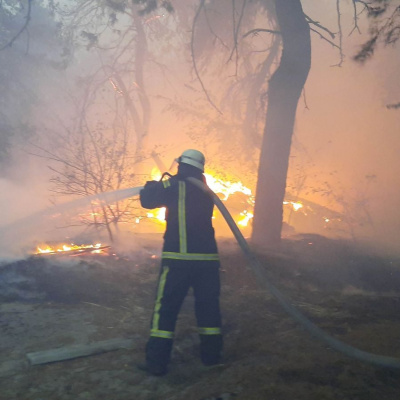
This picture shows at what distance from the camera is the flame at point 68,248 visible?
264 inches

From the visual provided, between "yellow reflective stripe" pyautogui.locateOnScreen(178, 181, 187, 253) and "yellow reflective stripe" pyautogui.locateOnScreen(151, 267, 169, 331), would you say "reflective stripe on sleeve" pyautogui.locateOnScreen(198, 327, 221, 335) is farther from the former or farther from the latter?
"yellow reflective stripe" pyautogui.locateOnScreen(178, 181, 187, 253)

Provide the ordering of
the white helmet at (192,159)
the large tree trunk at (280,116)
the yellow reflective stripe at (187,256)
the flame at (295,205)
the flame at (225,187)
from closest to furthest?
the yellow reflective stripe at (187,256) < the white helmet at (192,159) < the large tree trunk at (280,116) < the flame at (225,187) < the flame at (295,205)

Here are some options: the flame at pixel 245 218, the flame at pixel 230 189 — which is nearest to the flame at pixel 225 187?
the flame at pixel 230 189

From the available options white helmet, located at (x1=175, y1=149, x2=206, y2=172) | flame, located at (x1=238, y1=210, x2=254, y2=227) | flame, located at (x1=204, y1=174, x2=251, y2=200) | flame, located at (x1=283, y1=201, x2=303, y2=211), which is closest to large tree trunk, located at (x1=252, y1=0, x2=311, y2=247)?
flame, located at (x1=238, y1=210, x2=254, y2=227)

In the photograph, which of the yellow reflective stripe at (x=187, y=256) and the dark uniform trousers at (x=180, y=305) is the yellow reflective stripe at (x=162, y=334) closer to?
the dark uniform trousers at (x=180, y=305)

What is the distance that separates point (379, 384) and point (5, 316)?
359 cm

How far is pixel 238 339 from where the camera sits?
4316mm

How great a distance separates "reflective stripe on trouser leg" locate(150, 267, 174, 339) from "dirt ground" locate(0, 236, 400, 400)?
13.5 inches

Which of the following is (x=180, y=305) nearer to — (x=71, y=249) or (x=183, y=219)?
(x=183, y=219)

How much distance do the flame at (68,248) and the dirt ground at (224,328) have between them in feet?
1.50

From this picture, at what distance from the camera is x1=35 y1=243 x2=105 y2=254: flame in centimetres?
671

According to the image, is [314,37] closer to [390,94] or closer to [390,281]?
[390,94]

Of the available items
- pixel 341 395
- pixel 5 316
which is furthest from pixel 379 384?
pixel 5 316

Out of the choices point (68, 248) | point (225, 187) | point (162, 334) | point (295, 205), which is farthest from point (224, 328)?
point (295, 205)
